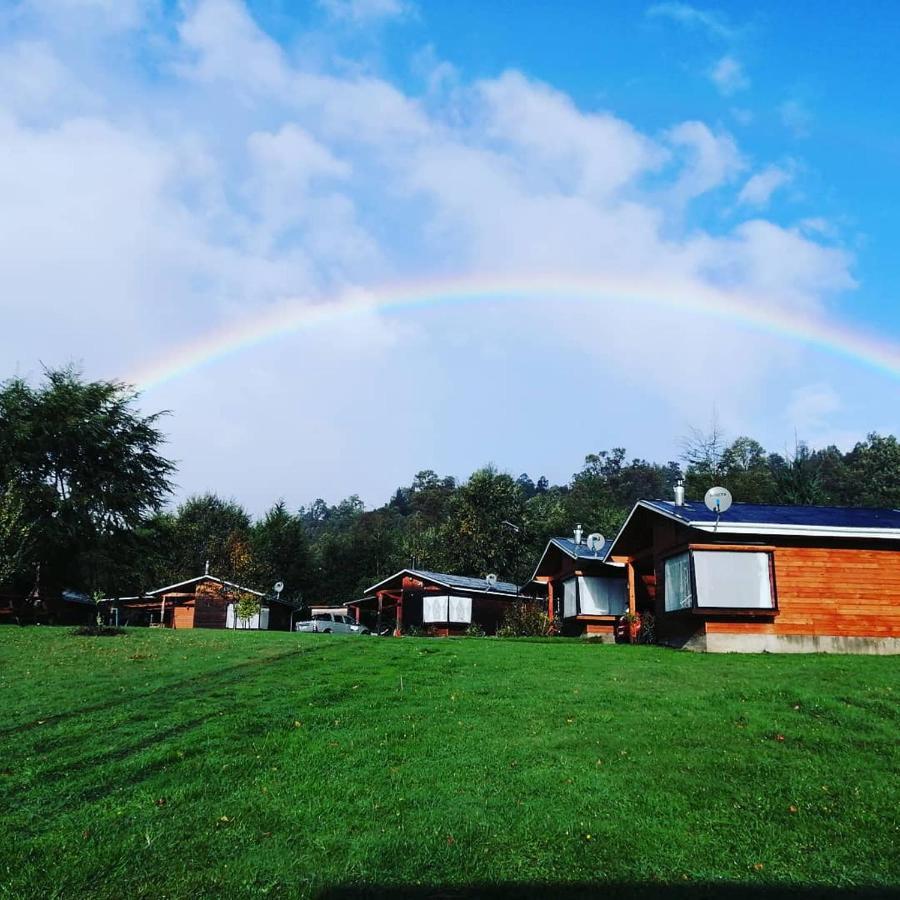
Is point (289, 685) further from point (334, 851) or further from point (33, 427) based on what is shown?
point (33, 427)

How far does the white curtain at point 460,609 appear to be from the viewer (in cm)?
4847

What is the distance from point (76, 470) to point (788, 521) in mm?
34755

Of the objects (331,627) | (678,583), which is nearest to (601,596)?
(678,583)

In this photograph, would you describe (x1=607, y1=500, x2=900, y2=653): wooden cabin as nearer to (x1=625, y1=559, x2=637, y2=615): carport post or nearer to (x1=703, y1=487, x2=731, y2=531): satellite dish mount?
(x1=703, y1=487, x2=731, y2=531): satellite dish mount

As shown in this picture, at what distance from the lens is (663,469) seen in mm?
131875

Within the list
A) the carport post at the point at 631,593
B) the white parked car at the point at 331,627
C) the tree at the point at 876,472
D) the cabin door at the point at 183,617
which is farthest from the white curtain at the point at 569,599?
the tree at the point at 876,472

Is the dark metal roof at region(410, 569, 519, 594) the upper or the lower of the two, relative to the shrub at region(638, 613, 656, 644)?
upper

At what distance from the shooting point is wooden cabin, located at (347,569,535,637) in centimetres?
4812

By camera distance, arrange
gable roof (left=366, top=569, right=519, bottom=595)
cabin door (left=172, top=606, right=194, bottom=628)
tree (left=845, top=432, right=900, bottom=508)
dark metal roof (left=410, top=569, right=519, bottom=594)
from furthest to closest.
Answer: tree (left=845, top=432, right=900, bottom=508) < cabin door (left=172, top=606, right=194, bottom=628) < dark metal roof (left=410, top=569, right=519, bottom=594) < gable roof (left=366, top=569, right=519, bottom=595)

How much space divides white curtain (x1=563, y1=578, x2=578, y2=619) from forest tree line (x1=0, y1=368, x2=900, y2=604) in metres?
21.1

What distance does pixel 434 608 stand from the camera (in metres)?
48.4

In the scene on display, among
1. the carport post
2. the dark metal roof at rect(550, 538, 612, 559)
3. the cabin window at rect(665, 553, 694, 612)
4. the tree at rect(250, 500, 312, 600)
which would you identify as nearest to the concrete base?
the cabin window at rect(665, 553, 694, 612)

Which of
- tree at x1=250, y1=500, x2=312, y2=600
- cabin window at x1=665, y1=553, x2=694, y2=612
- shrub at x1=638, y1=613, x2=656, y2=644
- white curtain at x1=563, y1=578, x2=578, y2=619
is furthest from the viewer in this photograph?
tree at x1=250, y1=500, x2=312, y2=600

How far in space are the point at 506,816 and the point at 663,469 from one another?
12977 centimetres
